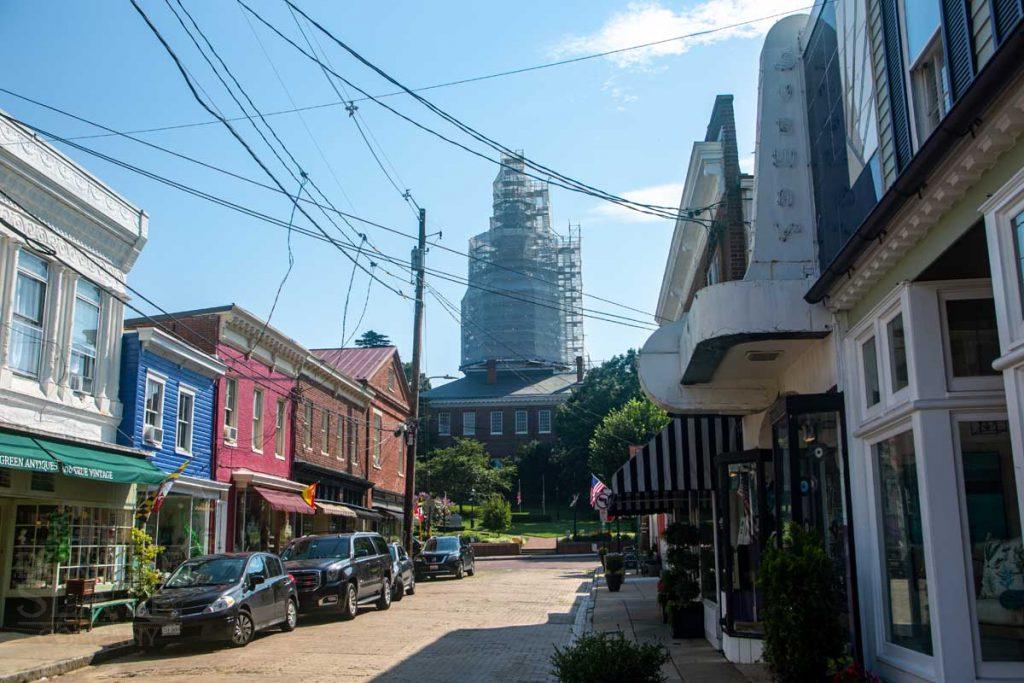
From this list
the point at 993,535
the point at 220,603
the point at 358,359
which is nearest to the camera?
the point at 993,535

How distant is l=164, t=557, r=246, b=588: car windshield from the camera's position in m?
16.8

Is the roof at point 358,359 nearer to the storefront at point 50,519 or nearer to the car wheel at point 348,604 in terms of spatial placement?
the car wheel at point 348,604

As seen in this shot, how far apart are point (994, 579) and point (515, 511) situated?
7310 cm

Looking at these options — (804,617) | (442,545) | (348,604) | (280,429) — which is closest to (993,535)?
(804,617)

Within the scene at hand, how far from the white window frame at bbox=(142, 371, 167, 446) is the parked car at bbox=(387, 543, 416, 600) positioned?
6.93 meters

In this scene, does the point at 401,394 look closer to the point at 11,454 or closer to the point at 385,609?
the point at 385,609

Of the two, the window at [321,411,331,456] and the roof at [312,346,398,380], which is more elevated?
the roof at [312,346,398,380]

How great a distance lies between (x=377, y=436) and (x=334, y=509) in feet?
32.1

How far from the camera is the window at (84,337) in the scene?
19.3 metres

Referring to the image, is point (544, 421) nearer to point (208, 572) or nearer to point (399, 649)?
point (208, 572)

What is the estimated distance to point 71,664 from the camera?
1368cm

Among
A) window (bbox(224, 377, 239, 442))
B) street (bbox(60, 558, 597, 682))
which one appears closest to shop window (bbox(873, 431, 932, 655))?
street (bbox(60, 558, 597, 682))

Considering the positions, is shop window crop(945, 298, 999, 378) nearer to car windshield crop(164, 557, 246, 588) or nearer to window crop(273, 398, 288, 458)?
car windshield crop(164, 557, 246, 588)

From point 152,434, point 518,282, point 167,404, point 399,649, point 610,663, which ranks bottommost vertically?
point 399,649
